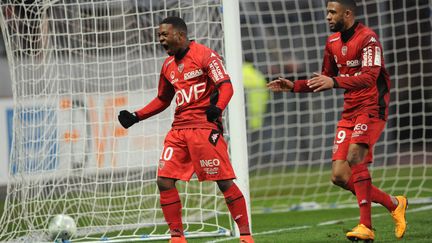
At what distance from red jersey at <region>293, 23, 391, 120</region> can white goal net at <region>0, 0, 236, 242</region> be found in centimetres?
177

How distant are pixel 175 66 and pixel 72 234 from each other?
220 centimetres

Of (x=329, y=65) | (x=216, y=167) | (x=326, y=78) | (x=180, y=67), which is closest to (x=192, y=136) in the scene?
(x=216, y=167)

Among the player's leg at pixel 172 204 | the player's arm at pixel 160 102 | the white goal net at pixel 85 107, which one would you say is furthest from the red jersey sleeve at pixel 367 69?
the white goal net at pixel 85 107

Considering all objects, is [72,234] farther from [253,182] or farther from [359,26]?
[253,182]

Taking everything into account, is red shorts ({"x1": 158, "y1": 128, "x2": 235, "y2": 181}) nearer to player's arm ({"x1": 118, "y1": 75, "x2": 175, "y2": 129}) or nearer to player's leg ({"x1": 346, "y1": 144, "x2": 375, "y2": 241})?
player's arm ({"x1": 118, "y1": 75, "x2": 175, "y2": 129})

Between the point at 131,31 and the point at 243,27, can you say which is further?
the point at 243,27

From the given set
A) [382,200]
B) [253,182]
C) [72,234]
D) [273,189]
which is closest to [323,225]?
[382,200]

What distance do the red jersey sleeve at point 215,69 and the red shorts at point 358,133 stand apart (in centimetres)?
117

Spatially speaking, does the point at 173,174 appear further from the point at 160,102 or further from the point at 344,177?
the point at 344,177

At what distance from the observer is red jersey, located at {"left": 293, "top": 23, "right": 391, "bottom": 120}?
25.0 feet

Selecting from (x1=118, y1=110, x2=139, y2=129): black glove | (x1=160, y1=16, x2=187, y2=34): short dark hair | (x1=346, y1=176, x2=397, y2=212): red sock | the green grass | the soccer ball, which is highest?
(x1=160, y1=16, x2=187, y2=34): short dark hair

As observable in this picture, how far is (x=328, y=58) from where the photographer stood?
8125 millimetres

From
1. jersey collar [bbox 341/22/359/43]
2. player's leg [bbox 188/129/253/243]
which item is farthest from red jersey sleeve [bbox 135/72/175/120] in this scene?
jersey collar [bbox 341/22/359/43]

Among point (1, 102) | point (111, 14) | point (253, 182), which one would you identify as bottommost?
point (253, 182)
